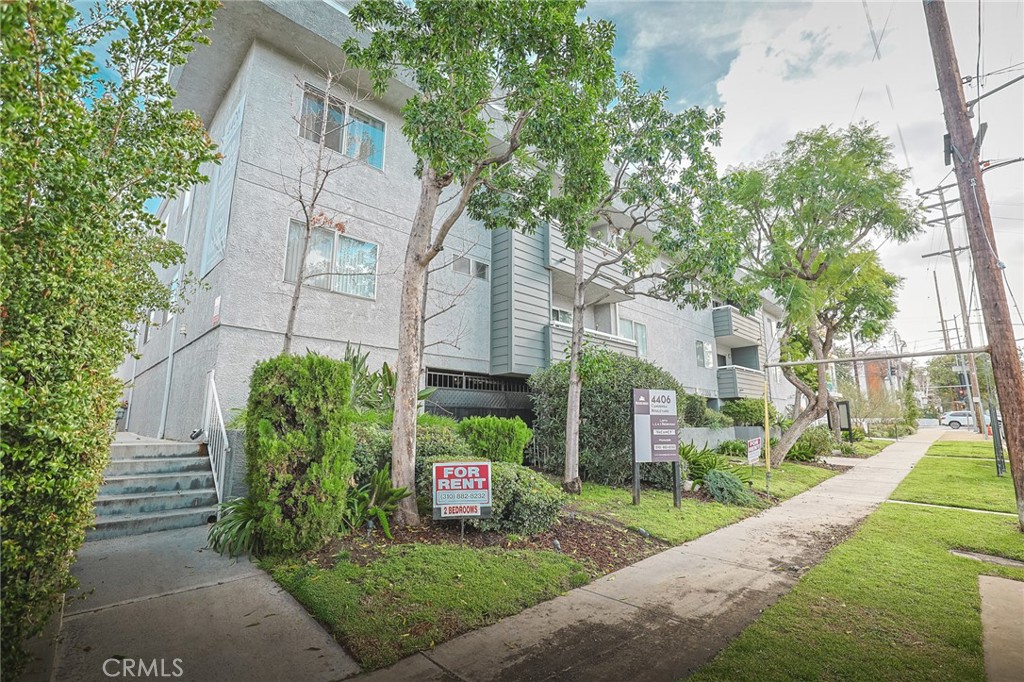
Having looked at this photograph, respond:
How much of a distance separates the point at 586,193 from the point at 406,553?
17.7ft

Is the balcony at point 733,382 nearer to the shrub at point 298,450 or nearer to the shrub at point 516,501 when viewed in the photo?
the shrub at point 516,501

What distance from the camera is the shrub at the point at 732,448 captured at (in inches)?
645

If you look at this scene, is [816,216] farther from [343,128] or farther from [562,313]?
[343,128]

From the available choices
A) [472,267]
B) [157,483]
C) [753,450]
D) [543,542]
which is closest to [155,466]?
[157,483]

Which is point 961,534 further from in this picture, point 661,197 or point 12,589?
point 12,589

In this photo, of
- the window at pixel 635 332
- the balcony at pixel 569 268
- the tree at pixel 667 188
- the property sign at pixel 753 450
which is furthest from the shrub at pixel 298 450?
the window at pixel 635 332

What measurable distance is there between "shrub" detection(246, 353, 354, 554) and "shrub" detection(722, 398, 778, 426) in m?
19.6

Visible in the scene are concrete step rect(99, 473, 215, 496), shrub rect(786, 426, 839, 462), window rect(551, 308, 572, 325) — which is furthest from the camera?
shrub rect(786, 426, 839, 462)

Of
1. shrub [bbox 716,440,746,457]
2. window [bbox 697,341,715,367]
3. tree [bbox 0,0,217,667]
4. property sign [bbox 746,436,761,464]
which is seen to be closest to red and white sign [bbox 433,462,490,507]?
tree [bbox 0,0,217,667]

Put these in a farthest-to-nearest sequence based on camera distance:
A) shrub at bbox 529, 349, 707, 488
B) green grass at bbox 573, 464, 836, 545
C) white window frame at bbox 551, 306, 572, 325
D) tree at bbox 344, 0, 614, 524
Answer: white window frame at bbox 551, 306, 572, 325, shrub at bbox 529, 349, 707, 488, green grass at bbox 573, 464, 836, 545, tree at bbox 344, 0, 614, 524

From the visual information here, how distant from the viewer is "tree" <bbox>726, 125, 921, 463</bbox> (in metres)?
13.0

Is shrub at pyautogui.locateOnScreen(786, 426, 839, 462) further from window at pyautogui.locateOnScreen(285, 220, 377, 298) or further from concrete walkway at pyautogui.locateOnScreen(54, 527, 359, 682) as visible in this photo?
concrete walkway at pyautogui.locateOnScreen(54, 527, 359, 682)

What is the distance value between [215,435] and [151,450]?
103cm

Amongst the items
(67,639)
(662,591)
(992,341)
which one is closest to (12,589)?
(67,639)
